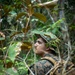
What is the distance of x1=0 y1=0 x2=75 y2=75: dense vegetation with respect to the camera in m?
1.78

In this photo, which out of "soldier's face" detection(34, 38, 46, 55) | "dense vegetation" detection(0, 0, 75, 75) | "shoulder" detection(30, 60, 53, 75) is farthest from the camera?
"soldier's face" detection(34, 38, 46, 55)

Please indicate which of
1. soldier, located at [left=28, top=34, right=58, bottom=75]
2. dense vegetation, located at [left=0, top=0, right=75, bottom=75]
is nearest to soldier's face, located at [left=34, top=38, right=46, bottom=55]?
soldier, located at [left=28, top=34, right=58, bottom=75]

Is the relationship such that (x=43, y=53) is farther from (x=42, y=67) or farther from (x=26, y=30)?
(x=26, y=30)

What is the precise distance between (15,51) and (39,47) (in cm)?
166

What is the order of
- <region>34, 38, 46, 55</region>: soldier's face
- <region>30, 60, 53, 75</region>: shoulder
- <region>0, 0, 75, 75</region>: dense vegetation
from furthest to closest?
<region>34, 38, 46, 55</region>: soldier's face
<region>30, 60, 53, 75</region>: shoulder
<region>0, 0, 75, 75</region>: dense vegetation

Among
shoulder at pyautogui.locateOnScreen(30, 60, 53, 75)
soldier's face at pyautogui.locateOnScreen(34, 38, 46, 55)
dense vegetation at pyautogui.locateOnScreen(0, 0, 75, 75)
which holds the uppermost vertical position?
dense vegetation at pyautogui.locateOnScreen(0, 0, 75, 75)

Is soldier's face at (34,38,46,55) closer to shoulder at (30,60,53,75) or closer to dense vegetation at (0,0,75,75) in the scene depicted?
dense vegetation at (0,0,75,75)

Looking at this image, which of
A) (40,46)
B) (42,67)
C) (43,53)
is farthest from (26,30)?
(43,53)

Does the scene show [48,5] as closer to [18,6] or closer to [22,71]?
[18,6]

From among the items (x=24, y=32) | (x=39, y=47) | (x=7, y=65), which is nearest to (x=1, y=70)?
(x=7, y=65)

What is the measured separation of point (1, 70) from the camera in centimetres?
180

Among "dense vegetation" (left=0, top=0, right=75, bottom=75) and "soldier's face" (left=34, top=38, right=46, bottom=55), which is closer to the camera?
"dense vegetation" (left=0, top=0, right=75, bottom=75)

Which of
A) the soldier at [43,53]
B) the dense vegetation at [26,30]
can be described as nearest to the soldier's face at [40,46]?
the soldier at [43,53]

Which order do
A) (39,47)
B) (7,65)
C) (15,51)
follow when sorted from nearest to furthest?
(15,51)
(7,65)
(39,47)
